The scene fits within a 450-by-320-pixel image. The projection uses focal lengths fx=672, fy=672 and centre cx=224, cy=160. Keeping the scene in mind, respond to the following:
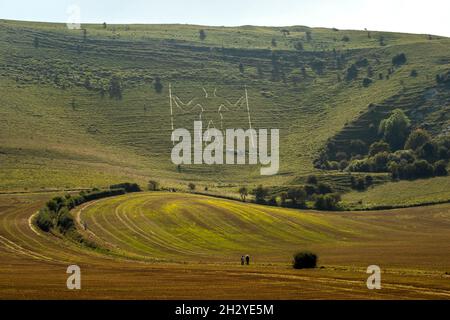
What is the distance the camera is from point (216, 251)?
80.8m

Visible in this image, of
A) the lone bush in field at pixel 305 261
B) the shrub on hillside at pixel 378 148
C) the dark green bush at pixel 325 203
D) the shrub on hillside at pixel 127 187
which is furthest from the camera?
the shrub on hillside at pixel 378 148

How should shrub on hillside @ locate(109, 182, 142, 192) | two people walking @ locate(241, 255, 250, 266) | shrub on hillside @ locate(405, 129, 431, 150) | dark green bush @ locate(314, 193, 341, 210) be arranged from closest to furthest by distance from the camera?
two people walking @ locate(241, 255, 250, 266) → shrub on hillside @ locate(109, 182, 142, 192) → dark green bush @ locate(314, 193, 341, 210) → shrub on hillside @ locate(405, 129, 431, 150)

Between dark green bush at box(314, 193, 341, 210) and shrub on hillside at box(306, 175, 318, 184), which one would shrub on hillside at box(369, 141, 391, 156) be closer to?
shrub on hillside at box(306, 175, 318, 184)

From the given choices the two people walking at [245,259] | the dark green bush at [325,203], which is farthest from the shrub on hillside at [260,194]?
the two people walking at [245,259]

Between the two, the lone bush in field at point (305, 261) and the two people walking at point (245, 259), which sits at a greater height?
the lone bush in field at point (305, 261)

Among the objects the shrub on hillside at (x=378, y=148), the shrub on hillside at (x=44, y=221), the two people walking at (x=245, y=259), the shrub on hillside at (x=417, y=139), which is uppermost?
the shrub on hillside at (x=417, y=139)

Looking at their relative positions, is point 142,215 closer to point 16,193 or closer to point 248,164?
point 16,193

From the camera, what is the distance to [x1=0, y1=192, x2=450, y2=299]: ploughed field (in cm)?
3819

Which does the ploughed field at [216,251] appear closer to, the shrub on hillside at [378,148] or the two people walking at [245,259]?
the two people walking at [245,259]

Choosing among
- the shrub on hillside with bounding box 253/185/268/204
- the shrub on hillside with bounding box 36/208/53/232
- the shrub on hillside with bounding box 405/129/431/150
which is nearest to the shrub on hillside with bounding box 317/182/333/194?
the shrub on hillside with bounding box 253/185/268/204

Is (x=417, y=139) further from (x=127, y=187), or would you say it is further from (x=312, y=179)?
(x=127, y=187)

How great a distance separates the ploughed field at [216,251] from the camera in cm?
3819

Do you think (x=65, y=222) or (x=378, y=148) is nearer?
(x=65, y=222)

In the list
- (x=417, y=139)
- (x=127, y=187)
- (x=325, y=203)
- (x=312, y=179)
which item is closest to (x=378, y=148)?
(x=417, y=139)
